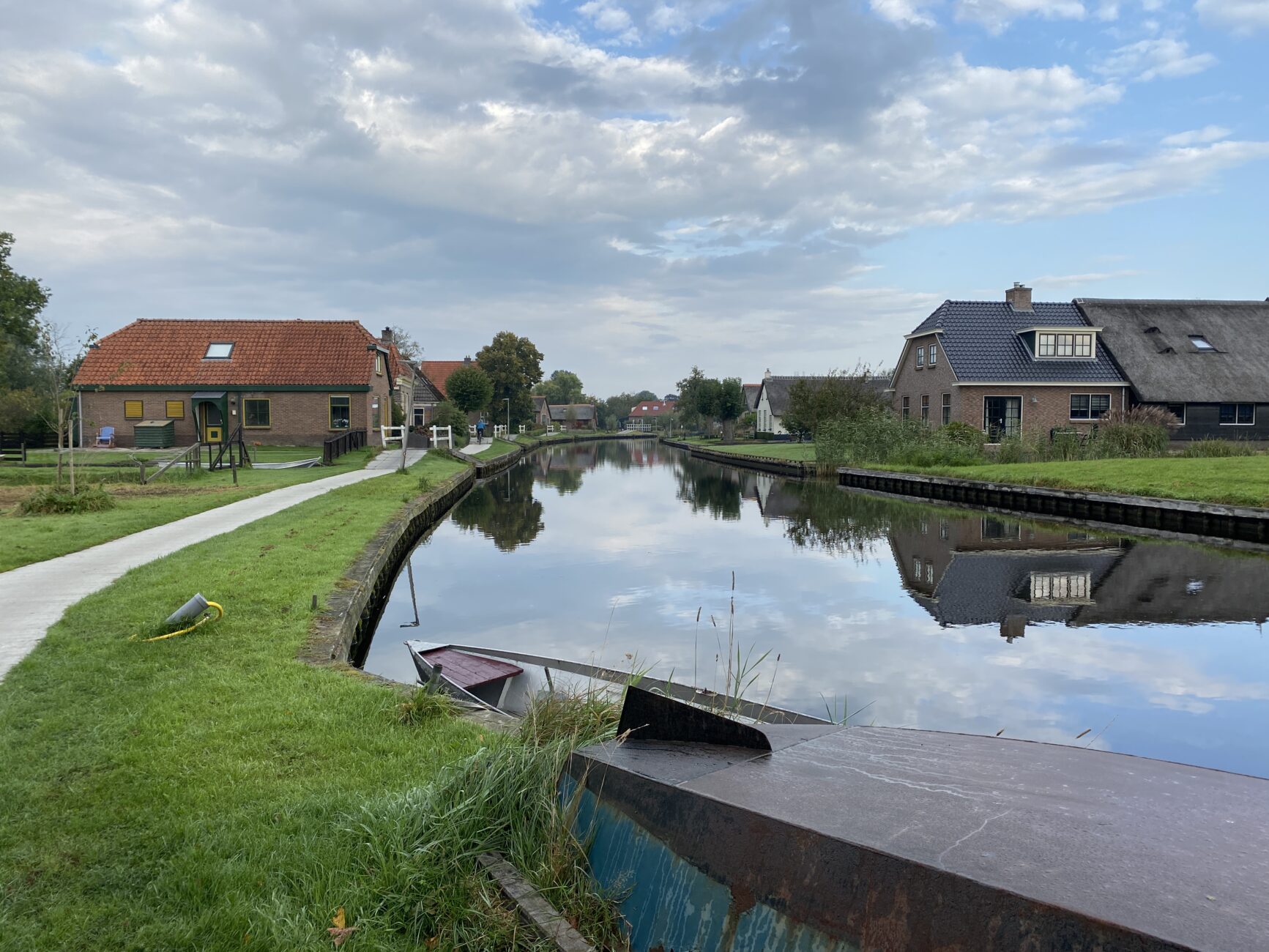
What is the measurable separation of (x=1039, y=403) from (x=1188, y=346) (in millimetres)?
7955

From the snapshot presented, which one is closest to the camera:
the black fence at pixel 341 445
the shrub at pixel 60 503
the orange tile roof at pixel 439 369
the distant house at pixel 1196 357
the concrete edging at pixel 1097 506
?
the shrub at pixel 60 503

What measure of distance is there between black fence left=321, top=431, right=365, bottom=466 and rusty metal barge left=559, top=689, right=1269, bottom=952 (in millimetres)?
30521

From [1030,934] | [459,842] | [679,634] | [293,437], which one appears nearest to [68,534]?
[679,634]

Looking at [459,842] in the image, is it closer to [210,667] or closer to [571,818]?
[571,818]

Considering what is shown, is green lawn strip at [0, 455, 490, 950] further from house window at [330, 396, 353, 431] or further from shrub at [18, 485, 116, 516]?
house window at [330, 396, 353, 431]

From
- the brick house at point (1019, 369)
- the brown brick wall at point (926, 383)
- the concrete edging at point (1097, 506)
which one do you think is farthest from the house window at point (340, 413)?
the brick house at point (1019, 369)

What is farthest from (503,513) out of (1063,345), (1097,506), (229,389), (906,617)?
(1063,345)

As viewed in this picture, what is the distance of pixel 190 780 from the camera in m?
4.77

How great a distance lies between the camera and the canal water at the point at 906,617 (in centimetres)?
812

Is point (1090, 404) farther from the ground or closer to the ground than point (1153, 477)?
farther from the ground

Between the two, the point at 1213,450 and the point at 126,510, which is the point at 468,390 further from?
the point at 1213,450

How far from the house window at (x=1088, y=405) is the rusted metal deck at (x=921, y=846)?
40.0 m

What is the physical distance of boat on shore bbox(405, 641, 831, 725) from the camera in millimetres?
6379

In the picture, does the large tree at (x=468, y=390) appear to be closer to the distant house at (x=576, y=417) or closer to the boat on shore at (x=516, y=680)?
the boat on shore at (x=516, y=680)
